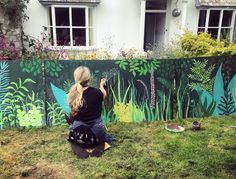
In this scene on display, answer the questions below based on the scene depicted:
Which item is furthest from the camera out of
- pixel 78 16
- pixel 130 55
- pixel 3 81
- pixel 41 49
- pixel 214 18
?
pixel 214 18

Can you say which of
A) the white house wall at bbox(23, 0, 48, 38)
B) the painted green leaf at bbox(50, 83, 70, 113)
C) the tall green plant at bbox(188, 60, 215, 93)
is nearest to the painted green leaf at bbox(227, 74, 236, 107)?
the tall green plant at bbox(188, 60, 215, 93)

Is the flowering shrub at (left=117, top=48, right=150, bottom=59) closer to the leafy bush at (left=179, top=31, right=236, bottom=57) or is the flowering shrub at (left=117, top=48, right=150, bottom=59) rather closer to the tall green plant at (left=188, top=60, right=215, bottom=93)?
the leafy bush at (left=179, top=31, right=236, bottom=57)

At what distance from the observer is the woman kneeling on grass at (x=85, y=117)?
4684mm

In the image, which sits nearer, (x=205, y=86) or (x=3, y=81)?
(x=3, y=81)

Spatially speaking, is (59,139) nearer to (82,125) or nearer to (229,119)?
(82,125)

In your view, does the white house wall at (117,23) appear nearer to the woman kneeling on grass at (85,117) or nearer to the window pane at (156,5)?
the window pane at (156,5)

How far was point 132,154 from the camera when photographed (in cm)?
475

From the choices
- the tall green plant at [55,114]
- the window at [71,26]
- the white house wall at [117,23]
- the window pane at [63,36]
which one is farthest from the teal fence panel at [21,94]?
the white house wall at [117,23]

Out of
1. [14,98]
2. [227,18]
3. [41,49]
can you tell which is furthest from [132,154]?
[227,18]

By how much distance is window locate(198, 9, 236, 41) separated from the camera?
12.3 metres

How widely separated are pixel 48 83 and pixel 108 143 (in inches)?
73.8

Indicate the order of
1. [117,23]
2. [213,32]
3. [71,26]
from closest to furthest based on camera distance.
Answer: [71,26], [117,23], [213,32]

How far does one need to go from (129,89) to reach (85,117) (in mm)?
1534

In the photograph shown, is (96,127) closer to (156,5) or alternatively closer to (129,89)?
(129,89)
